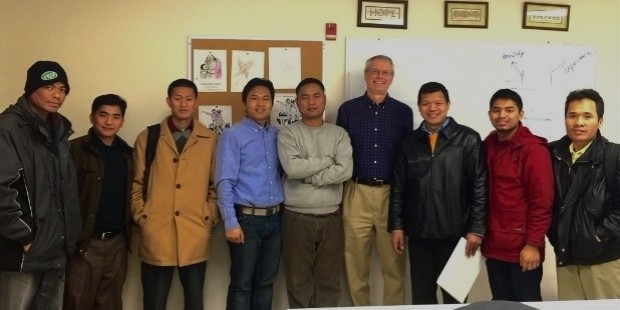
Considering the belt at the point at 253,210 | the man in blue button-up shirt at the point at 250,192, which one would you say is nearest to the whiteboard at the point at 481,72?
the man in blue button-up shirt at the point at 250,192

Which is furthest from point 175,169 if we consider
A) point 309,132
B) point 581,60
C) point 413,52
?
point 581,60

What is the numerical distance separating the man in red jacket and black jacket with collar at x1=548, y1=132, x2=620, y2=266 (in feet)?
0.27

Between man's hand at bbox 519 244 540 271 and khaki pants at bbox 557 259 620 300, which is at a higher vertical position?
man's hand at bbox 519 244 540 271

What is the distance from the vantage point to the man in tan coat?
2555 millimetres

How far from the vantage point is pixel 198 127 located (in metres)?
2.67

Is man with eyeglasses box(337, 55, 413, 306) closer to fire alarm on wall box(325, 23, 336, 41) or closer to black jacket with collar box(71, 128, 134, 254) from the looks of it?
fire alarm on wall box(325, 23, 336, 41)

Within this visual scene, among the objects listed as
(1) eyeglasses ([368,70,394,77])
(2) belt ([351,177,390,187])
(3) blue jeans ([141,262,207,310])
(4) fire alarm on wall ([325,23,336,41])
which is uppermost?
(4) fire alarm on wall ([325,23,336,41])

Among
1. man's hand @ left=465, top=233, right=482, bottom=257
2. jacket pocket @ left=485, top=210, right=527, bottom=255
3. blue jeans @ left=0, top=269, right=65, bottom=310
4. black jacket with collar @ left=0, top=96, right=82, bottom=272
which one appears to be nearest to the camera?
black jacket with collar @ left=0, top=96, right=82, bottom=272

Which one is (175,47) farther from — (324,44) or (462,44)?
(462,44)

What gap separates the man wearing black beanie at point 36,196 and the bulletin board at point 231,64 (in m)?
0.89

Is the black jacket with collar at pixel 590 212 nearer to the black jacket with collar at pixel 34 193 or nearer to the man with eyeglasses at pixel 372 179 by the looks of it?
the man with eyeglasses at pixel 372 179

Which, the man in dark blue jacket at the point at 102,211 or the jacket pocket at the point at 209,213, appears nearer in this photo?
the man in dark blue jacket at the point at 102,211

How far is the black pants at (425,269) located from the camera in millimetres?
2586

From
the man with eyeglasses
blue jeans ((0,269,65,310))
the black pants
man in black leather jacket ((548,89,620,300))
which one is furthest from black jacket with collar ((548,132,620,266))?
blue jeans ((0,269,65,310))
